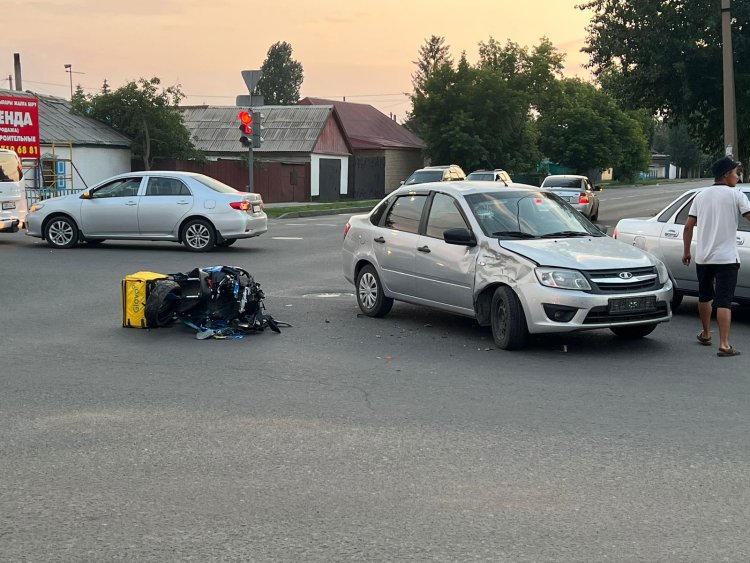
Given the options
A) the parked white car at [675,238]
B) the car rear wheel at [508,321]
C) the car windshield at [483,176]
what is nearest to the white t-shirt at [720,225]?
the parked white car at [675,238]

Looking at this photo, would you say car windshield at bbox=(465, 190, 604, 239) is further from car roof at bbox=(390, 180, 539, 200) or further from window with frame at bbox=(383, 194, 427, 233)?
window with frame at bbox=(383, 194, 427, 233)

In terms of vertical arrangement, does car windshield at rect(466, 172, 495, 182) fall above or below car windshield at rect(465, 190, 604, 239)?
above

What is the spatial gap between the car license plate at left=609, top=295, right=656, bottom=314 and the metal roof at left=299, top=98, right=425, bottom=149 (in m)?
51.2

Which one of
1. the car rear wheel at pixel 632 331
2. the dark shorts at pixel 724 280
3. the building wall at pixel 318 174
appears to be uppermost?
the building wall at pixel 318 174

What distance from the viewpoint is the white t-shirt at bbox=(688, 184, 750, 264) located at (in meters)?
9.22

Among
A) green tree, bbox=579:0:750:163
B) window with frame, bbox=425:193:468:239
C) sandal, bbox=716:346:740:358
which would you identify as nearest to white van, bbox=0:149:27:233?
window with frame, bbox=425:193:468:239

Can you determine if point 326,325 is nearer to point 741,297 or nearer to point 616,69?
point 741,297

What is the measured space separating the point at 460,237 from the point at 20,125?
27119 millimetres

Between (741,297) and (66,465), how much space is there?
7.82 m

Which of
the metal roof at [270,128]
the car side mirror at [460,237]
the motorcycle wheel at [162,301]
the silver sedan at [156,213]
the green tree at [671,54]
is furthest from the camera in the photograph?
the metal roof at [270,128]

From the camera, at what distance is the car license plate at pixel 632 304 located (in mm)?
8945

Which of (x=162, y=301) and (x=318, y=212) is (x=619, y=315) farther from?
(x=318, y=212)

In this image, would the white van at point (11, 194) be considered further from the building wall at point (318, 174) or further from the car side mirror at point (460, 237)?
the building wall at point (318, 174)

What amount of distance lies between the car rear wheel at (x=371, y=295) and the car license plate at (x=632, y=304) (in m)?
3.00
